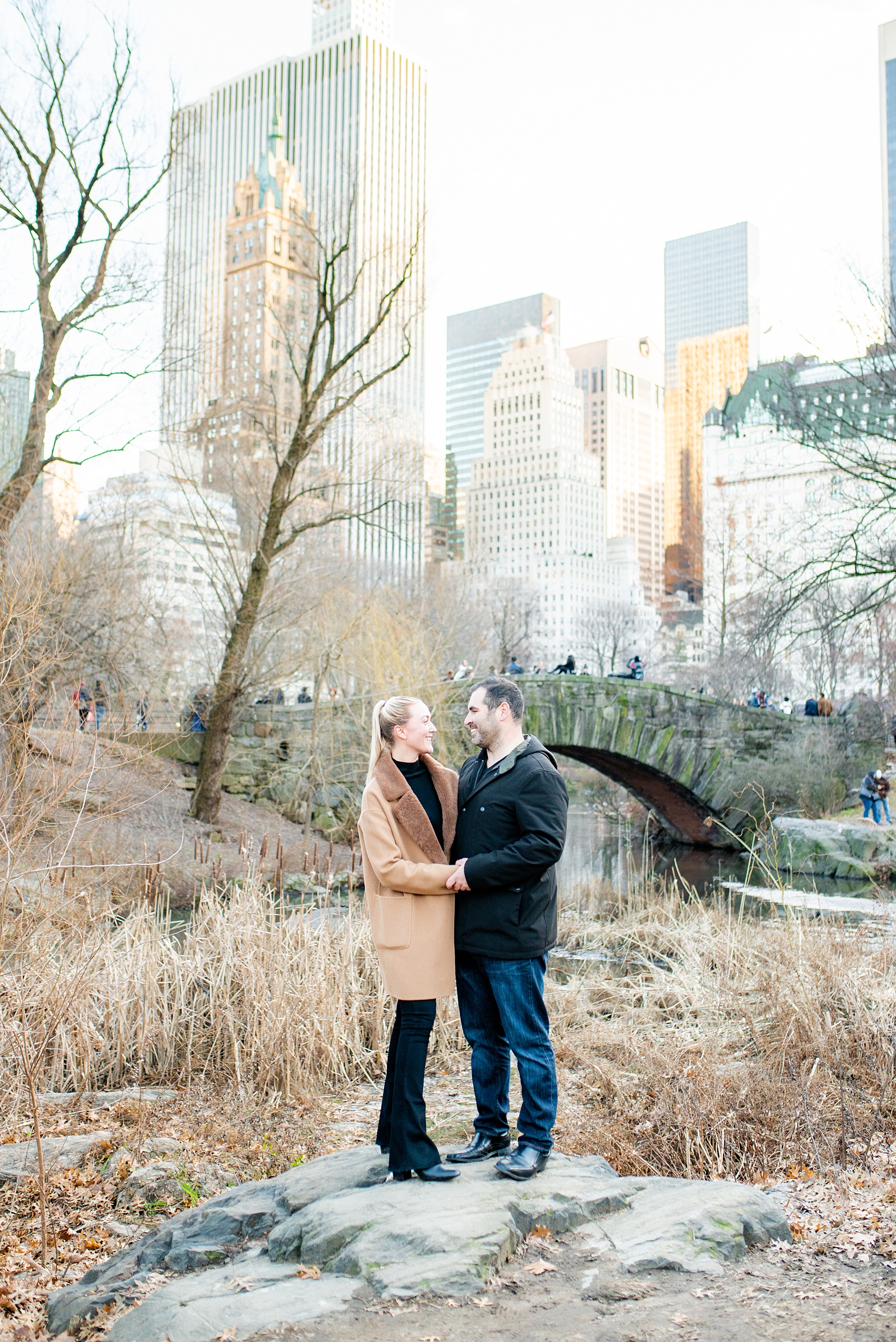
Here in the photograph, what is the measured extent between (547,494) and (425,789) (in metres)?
117

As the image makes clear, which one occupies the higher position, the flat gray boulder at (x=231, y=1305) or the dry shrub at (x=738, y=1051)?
the flat gray boulder at (x=231, y=1305)

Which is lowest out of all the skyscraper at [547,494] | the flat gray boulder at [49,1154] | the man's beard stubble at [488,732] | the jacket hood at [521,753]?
the flat gray boulder at [49,1154]

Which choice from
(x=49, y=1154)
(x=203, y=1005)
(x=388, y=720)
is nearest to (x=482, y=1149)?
(x=388, y=720)

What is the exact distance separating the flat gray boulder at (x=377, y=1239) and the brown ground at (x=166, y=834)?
15.4 feet

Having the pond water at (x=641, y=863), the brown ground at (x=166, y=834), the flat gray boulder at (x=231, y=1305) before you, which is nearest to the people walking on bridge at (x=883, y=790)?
the pond water at (x=641, y=863)

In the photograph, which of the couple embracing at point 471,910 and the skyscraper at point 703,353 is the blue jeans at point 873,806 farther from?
the skyscraper at point 703,353

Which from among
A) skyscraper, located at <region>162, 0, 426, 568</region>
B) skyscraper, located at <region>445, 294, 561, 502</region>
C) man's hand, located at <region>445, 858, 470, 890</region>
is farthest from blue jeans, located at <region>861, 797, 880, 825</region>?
skyscraper, located at <region>445, 294, 561, 502</region>

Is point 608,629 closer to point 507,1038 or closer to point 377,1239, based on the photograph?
point 507,1038

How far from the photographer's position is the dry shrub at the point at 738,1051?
15.5 ft

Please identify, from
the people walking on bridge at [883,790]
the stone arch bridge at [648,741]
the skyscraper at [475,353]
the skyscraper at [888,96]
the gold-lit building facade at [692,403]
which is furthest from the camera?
the skyscraper at [475,353]

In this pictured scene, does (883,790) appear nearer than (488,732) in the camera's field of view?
No

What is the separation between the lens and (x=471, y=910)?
152 inches

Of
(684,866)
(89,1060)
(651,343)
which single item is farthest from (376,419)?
(651,343)

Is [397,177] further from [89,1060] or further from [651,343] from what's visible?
[651,343]
